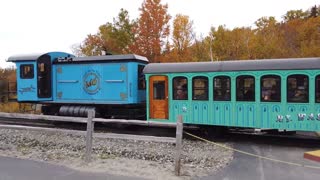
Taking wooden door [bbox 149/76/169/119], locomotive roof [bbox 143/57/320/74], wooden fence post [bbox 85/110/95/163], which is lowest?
wooden fence post [bbox 85/110/95/163]

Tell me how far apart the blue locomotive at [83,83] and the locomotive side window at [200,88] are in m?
3.86

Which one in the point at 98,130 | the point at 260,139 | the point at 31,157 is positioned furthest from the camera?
the point at 98,130

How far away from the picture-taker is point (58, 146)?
472 inches

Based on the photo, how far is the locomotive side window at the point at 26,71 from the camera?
63.8 feet

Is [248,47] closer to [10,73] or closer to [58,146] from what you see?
[10,73]

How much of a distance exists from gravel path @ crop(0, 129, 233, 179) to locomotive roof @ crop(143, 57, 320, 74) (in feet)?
8.61

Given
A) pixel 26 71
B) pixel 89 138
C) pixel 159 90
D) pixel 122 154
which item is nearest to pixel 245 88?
pixel 159 90

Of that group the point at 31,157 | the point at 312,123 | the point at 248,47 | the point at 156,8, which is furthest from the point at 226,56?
the point at 31,157

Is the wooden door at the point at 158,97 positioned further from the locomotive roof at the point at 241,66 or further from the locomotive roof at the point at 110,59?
the locomotive roof at the point at 110,59

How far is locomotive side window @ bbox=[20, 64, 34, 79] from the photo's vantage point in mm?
19453

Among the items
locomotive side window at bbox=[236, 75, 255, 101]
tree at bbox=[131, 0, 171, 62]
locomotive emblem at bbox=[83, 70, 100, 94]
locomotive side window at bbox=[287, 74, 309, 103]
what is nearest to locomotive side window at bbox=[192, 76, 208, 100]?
locomotive side window at bbox=[236, 75, 255, 101]

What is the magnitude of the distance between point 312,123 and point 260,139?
2323mm

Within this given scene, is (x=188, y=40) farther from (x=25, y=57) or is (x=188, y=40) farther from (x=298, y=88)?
(x=298, y=88)

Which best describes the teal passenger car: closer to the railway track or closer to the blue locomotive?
the railway track
